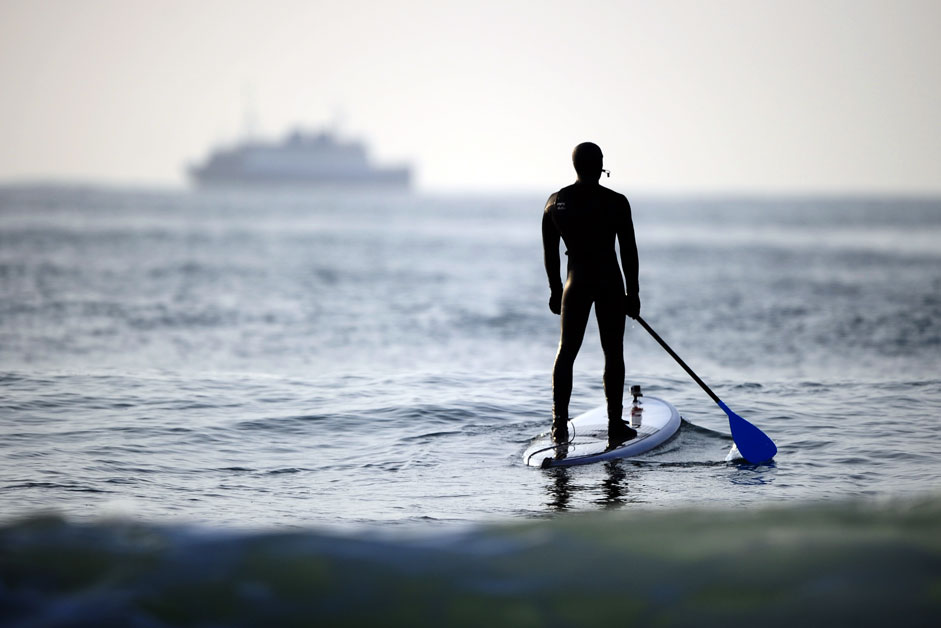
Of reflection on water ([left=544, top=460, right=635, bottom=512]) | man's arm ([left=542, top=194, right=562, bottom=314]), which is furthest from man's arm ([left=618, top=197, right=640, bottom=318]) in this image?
reflection on water ([left=544, top=460, right=635, bottom=512])

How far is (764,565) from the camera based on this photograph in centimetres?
310

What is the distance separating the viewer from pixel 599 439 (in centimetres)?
772

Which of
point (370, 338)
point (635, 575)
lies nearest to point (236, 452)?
point (635, 575)

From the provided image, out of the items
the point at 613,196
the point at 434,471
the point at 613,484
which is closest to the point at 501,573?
the point at 613,484

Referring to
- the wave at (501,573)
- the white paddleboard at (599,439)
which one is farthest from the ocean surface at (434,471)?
the white paddleboard at (599,439)

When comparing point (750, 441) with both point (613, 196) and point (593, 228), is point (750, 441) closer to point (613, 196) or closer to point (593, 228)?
point (593, 228)

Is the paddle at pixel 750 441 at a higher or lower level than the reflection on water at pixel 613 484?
higher

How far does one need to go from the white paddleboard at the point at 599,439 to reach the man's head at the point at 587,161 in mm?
2029

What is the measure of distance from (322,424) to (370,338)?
30.4 feet

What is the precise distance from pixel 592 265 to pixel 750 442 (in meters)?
1.87

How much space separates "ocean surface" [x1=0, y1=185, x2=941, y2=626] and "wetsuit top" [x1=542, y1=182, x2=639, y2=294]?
147cm

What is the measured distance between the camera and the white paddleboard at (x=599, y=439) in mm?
7270

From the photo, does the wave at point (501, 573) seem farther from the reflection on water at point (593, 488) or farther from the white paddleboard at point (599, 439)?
the white paddleboard at point (599, 439)

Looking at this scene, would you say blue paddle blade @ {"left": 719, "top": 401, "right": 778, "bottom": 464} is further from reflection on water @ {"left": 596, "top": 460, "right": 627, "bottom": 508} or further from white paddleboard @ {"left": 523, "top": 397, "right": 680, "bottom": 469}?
reflection on water @ {"left": 596, "top": 460, "right": 627, "bottom": 508}
